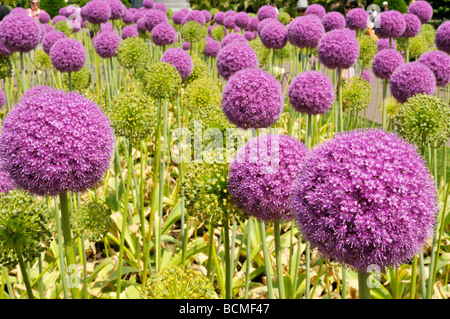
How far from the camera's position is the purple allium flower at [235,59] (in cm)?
373

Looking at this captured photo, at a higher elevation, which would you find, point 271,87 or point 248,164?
point 271,87

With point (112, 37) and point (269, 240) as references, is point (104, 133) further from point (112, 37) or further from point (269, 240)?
point (112, 37)

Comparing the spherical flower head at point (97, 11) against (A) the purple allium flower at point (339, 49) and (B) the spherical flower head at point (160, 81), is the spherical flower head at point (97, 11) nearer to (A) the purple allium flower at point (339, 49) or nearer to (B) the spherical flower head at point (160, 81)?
(B) the spherical flower head at point (160, 81)

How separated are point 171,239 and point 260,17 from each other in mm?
5989

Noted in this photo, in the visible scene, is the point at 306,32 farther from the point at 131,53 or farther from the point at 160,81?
the point at 160,81

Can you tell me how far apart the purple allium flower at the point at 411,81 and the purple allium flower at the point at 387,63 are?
70 cm

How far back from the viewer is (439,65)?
13.1ft

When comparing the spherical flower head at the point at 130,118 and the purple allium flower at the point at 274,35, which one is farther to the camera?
the purple allium flower at the point at 274,35

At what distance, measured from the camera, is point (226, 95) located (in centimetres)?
285

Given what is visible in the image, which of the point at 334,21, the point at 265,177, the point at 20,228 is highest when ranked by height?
the point at 334,21

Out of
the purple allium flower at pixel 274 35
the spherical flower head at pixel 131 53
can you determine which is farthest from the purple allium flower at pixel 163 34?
the purple allium flower at pixel 274 35

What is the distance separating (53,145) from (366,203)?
1317 mm

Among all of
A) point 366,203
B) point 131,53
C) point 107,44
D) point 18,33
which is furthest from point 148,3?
point 366,203
